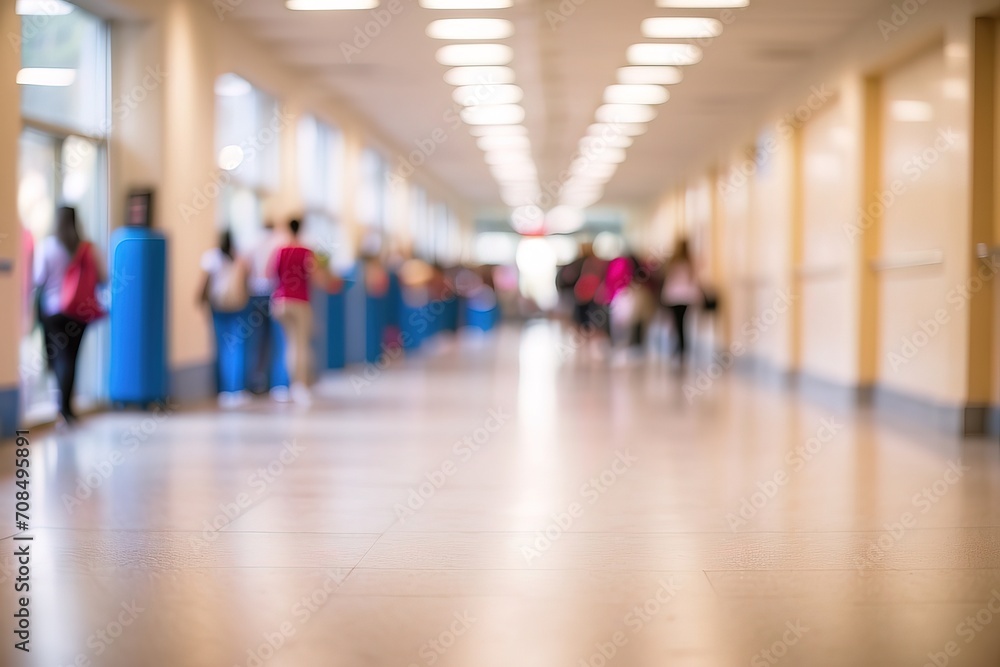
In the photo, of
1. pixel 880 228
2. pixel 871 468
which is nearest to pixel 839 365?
pixel 880 228

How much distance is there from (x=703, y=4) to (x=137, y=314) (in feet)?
18.3

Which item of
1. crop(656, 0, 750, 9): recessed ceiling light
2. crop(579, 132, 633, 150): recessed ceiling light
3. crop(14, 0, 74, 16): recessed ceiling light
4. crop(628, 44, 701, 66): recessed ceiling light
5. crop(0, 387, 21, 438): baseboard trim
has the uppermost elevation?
crop(628, 44, 701, 66): recessed ceiling light

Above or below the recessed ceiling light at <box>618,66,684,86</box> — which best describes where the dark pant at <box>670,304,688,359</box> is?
below

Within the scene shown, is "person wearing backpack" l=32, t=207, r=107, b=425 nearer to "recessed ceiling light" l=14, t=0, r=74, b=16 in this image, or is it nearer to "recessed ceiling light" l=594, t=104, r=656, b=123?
"recessed ceiling light" l=14, t=0, r=74, b=16


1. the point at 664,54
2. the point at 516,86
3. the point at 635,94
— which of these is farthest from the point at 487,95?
the point at 664,54

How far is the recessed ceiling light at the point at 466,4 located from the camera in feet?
32.4

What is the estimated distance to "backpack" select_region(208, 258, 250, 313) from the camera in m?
10.1

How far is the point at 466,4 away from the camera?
9.96 metres

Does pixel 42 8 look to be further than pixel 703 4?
No

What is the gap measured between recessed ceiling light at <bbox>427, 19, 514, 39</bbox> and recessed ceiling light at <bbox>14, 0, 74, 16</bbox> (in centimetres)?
341

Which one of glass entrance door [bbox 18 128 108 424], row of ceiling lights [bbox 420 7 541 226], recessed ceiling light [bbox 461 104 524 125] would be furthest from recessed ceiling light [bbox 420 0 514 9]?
recessed ceiling light [bbox 461 104 524 125]

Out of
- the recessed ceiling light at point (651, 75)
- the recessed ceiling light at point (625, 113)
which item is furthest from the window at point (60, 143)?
the recessed ceiling light at point (625, 113)

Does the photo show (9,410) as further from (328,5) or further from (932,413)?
(932,413)

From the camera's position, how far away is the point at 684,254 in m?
16.3
